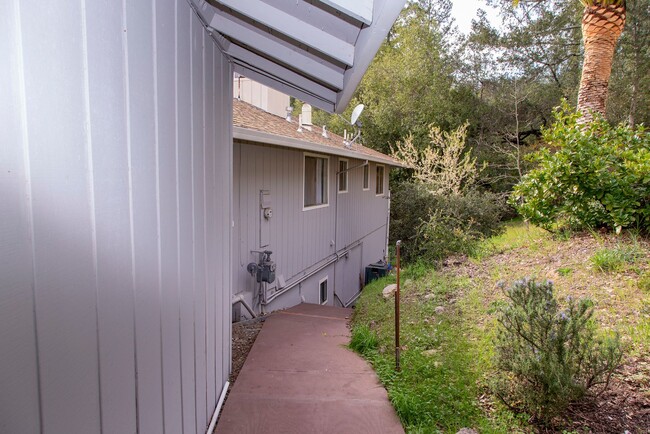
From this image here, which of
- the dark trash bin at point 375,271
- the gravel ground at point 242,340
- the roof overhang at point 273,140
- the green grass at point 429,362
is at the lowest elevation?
the dark trash bin at point 375,271

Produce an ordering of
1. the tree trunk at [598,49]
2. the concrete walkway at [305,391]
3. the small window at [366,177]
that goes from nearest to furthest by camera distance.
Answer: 1. the concrete walkway at [305,391]
2. the tree trunk at [598,49]
3. the small window at [366,177]

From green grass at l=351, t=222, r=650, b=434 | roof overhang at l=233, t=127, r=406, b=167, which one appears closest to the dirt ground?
green grass at l=351, t=222, r=650, b=434

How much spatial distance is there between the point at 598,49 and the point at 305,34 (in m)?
8.11

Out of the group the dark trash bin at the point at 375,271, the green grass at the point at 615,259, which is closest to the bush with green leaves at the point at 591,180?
the green grass at the point at 615,259

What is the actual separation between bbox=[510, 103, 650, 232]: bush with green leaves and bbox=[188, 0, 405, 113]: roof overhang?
4852 mm

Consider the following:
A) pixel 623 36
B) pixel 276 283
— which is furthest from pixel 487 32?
pixel 276 283

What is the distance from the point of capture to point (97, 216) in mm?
1361

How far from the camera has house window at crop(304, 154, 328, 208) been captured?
885 centimetres

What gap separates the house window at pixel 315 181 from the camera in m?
8.85

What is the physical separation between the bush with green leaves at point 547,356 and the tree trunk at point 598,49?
629 cm

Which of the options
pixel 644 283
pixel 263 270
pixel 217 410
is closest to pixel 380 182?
pixel 263 270

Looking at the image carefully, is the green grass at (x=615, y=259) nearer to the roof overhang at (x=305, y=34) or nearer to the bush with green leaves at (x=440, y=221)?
the bush with green leaves at (x=440, y=221)

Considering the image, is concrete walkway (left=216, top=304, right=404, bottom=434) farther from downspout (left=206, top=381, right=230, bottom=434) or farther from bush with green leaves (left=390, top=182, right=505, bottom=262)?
bush with green leaves (left=390, top=182, right=505, bottom=262)

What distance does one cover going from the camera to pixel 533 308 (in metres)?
3.24
